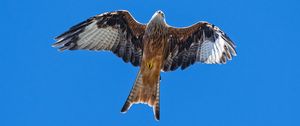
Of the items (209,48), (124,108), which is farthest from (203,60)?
(124,108)

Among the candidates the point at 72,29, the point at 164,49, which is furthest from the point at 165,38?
the point at 72,29

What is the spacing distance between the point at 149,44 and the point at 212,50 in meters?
1.59

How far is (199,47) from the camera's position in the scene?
28812mm

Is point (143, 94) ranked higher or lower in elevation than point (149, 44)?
lower

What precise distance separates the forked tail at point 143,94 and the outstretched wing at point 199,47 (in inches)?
25.1

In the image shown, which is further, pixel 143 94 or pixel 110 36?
pixel 110 36

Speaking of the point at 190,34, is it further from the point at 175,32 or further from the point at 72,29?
the point at 72,29

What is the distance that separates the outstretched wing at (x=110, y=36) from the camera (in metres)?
28.2

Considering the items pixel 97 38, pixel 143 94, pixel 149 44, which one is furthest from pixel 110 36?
pixel 143 94

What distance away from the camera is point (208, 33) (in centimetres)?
2867

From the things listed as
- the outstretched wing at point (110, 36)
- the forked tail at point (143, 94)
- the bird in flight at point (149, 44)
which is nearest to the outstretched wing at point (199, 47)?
the bird in flight at point (149, 44)

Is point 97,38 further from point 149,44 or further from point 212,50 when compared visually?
point 212,50

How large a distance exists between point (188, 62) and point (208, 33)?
2.79ft

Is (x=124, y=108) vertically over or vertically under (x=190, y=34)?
under
